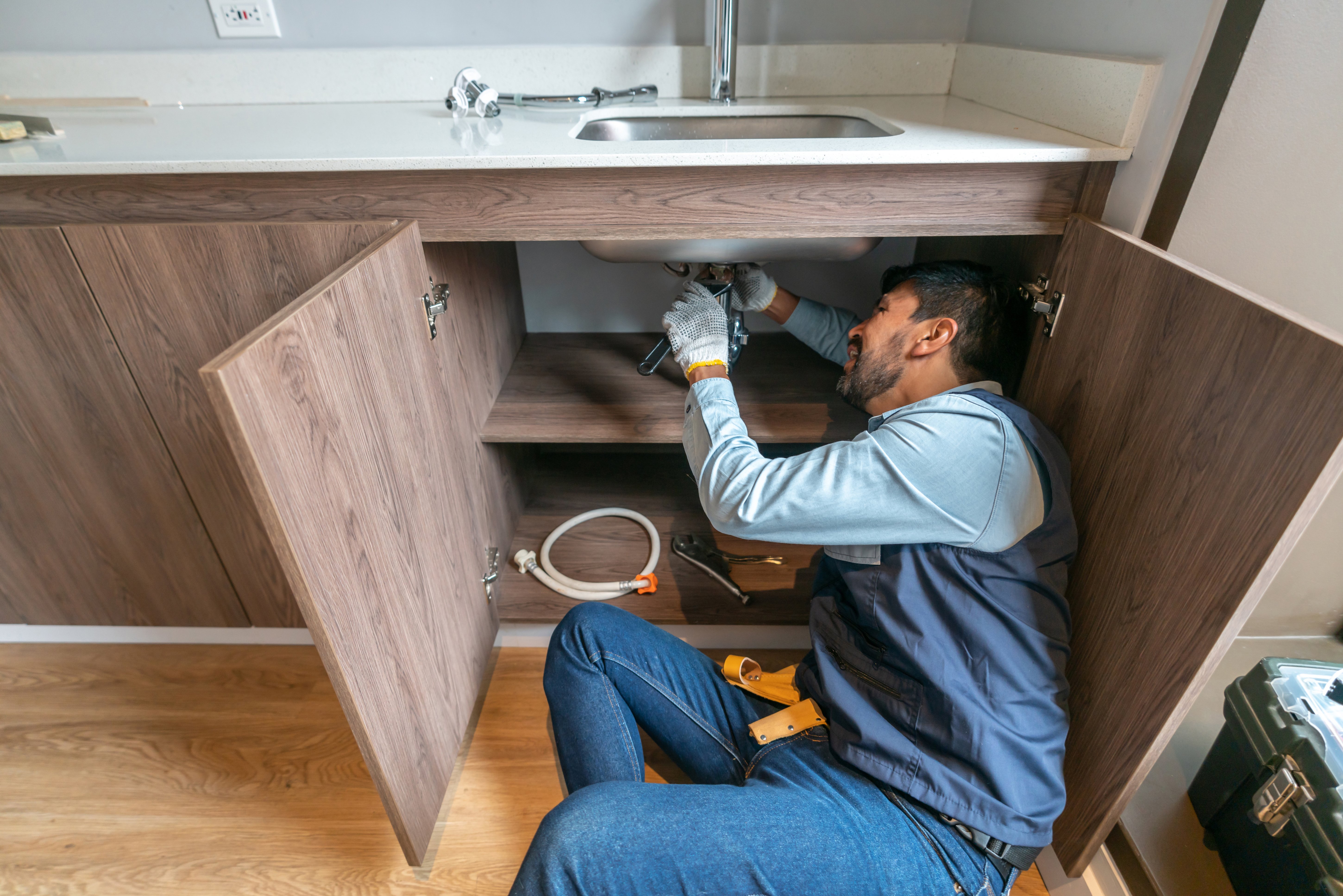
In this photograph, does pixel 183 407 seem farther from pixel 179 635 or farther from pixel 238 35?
pixel 238 35

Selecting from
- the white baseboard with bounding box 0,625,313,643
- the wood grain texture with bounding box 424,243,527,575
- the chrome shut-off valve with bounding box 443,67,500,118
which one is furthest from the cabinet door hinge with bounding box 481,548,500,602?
the chrome shut-off valve with bounding box 443,67,500,118

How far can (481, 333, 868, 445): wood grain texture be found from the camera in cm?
117

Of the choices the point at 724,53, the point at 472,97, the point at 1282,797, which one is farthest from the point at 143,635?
the point at 1282,797

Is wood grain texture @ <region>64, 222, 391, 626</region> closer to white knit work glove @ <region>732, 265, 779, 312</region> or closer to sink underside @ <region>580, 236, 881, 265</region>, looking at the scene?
sink underside @ <region>580, 236, 881, 265</region>

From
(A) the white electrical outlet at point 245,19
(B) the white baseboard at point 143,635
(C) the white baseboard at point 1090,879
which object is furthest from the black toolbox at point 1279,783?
(A) the white electrical outlet at point 245,19

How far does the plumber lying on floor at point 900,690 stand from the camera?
2.22 feet

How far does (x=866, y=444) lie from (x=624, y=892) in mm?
523

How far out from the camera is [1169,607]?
0.65m

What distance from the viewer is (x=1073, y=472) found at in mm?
823

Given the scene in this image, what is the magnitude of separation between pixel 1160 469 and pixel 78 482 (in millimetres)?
1491

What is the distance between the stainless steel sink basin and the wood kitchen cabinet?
0.39 m

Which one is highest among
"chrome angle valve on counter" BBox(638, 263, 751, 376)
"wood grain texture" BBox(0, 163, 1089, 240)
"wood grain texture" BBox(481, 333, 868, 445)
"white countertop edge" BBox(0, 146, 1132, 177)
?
"white countertop edge" BBox(0, 146, 1132, 177)

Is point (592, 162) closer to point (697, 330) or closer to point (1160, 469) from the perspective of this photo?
point (697, 330)

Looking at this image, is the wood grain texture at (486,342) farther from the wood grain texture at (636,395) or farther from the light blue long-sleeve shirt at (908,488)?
the light blue long-sleeve shirt at (908,488)
